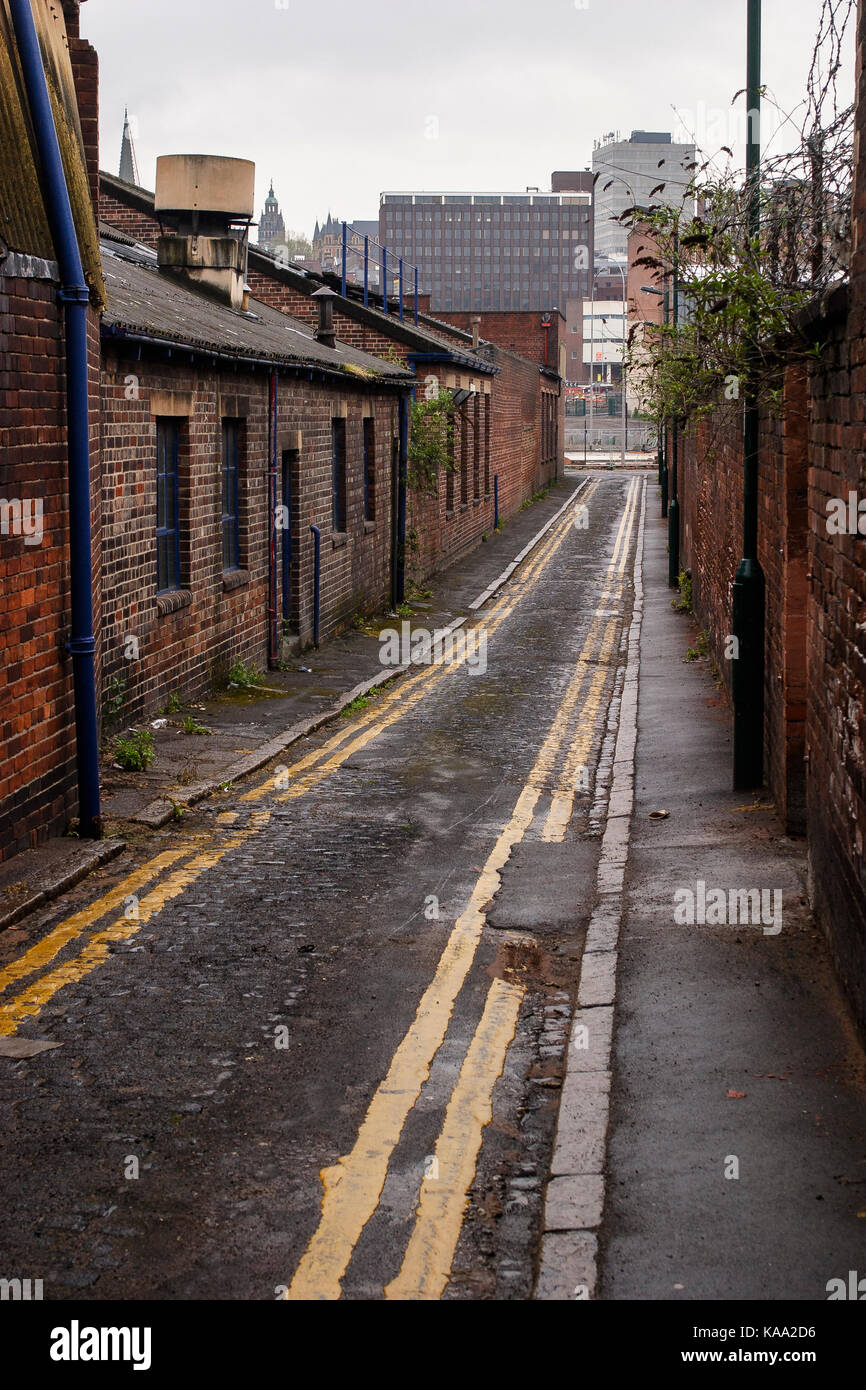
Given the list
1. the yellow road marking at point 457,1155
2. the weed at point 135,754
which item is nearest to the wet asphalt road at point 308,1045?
the yellow road marking at point 457,1155

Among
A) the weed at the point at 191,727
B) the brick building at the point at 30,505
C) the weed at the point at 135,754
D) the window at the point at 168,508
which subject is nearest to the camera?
the brick building at the point at 30,505

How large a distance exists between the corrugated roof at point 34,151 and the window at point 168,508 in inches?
121

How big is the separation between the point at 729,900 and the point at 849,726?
6.62ft

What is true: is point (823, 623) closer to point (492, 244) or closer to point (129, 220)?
point (129, 220)

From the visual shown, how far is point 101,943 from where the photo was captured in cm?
781

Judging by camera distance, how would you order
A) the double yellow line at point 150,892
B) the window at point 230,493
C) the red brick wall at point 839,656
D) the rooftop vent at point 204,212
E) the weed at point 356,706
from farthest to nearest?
the rooftop vent at point 204,212 → the window at point 230,493 → the weed at point 356,706 → the double yellow line at point 150,892 → the red brick wall at point 839,656

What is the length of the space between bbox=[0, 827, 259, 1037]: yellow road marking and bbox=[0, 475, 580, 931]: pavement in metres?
0.53

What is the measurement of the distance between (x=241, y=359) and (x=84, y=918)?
335 inches

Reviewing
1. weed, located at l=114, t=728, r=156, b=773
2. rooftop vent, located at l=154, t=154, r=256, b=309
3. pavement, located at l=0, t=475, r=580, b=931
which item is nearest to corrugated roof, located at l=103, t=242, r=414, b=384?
rooftop vent, located at l=154, t=154, r=256, b=309

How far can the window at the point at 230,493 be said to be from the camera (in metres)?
16.3

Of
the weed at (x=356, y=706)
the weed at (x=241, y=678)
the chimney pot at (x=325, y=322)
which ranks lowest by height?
the weed at (x=356, y=706)

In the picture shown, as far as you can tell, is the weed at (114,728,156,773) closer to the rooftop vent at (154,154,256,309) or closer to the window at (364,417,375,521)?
the rooftop vent at (154,154,256,309)

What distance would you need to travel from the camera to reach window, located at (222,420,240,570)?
16312mm

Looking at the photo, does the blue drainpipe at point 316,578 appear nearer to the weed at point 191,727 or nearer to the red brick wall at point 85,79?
the weed at point 191,727
